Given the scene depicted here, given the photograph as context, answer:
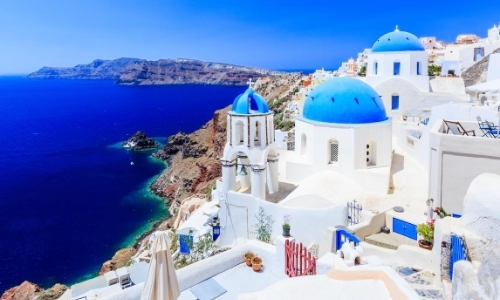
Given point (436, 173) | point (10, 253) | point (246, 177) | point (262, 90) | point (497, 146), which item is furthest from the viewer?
point (262, 90)

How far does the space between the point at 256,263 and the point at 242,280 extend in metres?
0.58

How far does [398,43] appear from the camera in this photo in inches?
977

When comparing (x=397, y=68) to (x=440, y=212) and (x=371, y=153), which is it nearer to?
(x=371, y=153)

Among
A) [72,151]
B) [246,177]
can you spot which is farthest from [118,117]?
[246,177]

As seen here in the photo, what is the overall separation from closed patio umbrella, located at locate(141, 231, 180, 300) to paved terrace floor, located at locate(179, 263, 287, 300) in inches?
68.2

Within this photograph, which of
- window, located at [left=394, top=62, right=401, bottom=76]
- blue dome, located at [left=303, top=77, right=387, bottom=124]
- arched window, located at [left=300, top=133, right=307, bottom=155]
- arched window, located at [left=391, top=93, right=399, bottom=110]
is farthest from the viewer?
window, located at [left=394, top=62, right=401, bottom=76]

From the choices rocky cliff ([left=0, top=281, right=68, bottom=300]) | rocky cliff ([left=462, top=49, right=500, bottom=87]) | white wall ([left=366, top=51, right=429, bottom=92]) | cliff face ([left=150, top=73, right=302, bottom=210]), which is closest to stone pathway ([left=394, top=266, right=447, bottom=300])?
rocky cliff ([left=0, top=281, right=68, bottom=300])

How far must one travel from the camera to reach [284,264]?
9.01 m

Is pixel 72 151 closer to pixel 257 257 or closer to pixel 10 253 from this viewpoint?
pixel 10 253

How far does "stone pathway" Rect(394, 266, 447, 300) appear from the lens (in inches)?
295

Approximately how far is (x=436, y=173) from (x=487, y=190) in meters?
4.37

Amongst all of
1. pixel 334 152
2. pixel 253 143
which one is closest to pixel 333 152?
pixel 334 152

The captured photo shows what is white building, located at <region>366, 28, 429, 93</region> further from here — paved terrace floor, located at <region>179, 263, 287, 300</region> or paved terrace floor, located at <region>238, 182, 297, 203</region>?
paved terrace floor, located at <region>179, 263, 287, 300</region>

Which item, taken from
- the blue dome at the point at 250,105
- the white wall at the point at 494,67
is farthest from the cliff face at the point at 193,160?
the white wall at the point at 494,67
